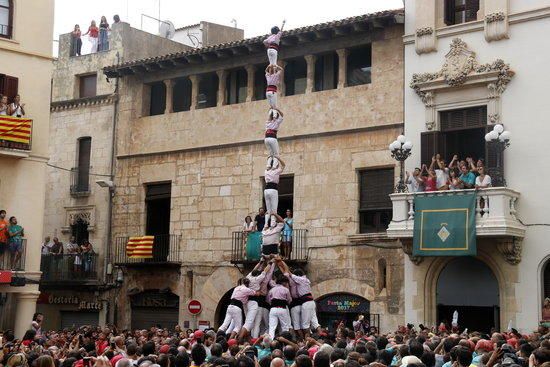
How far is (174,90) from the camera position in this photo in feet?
110

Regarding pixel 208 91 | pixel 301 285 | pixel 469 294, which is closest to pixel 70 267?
pixel 208 91

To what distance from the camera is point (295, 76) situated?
30453mm

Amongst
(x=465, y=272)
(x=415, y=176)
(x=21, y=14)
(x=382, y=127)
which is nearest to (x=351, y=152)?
(x=382, y=127)

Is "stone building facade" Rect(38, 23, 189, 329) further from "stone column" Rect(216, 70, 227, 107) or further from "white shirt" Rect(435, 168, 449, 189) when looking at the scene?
"white shirt" Rect(435, 168, 449, 189)

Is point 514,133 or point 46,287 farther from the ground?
point 514,133

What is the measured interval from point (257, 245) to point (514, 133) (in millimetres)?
8581

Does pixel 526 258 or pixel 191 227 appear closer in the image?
pixel 526 258

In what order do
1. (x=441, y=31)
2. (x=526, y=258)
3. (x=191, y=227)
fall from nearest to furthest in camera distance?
(x=526, y=258), (x=441, y=31), (x=191, y=227)

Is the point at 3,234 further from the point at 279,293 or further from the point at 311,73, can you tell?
the point at 279,293

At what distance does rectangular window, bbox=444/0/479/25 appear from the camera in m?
26.6

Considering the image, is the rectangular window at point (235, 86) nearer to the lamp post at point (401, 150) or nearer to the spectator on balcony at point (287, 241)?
the spectator on balcony at point (287, 241)

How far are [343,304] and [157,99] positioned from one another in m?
11.1

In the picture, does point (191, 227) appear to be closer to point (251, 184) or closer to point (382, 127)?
point (251, 184)

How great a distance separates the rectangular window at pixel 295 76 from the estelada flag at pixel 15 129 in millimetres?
8264
